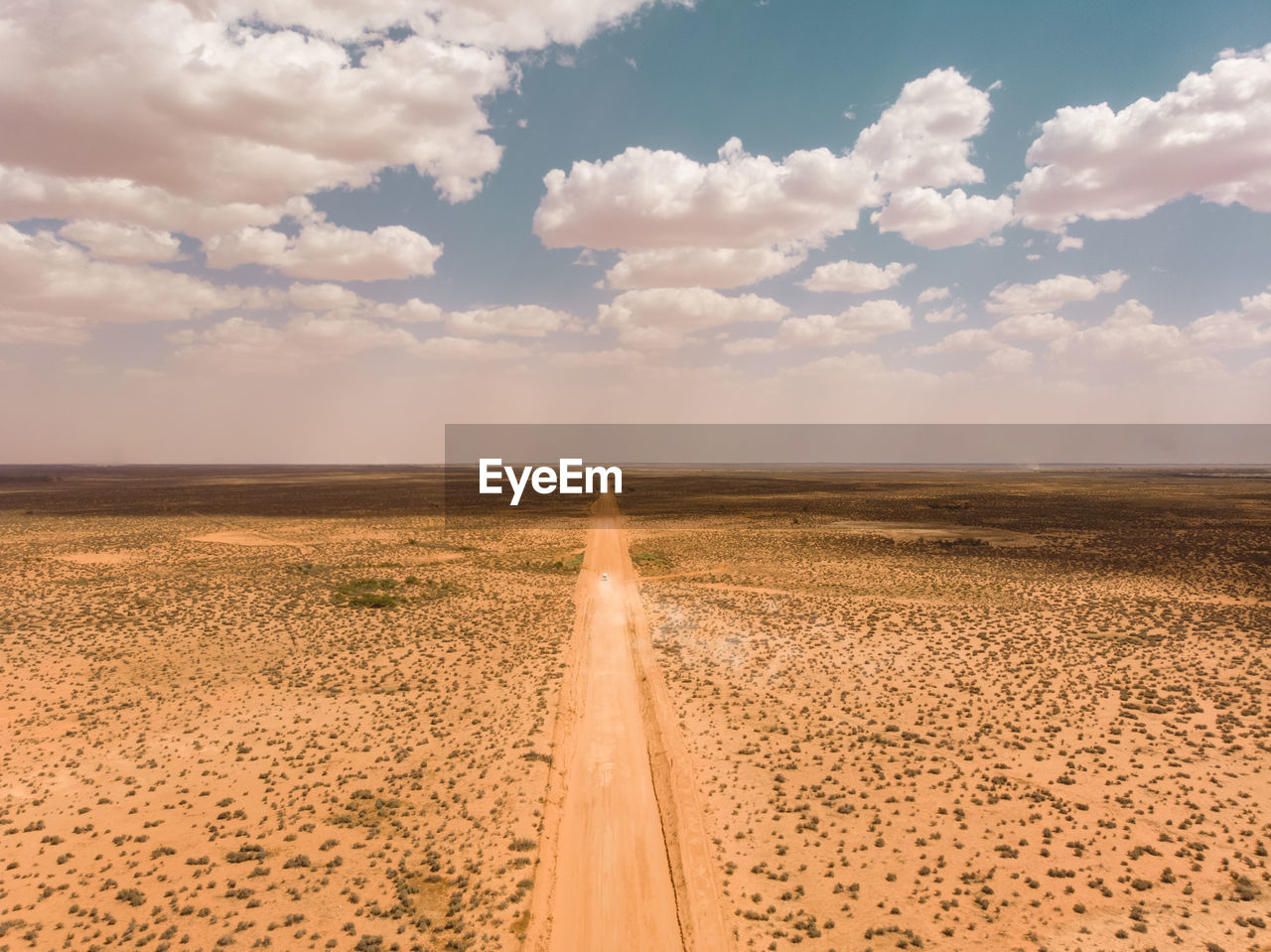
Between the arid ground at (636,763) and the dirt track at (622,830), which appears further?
the arid ground at (636,763)

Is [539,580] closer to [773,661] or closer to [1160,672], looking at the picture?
[773,661]

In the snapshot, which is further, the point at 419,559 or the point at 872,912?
the point at 419,559

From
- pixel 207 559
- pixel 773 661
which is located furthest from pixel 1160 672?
pixel 207 559

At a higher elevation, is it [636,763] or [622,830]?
[636,763]

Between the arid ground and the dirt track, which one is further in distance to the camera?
the arid ground
